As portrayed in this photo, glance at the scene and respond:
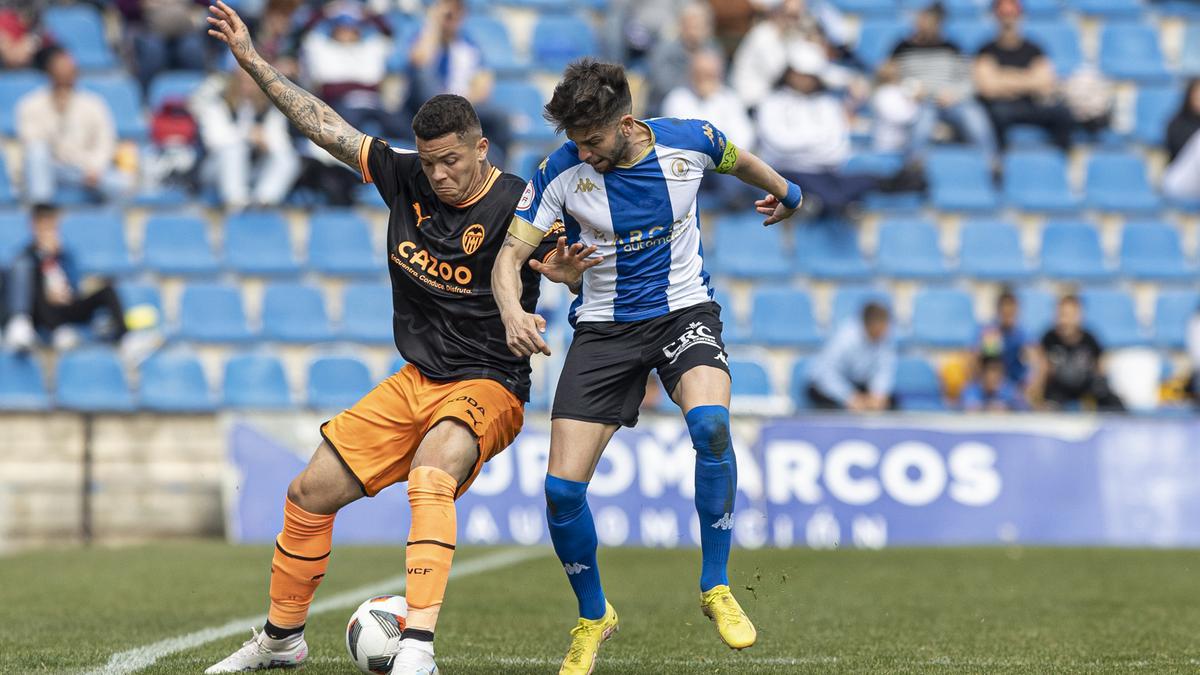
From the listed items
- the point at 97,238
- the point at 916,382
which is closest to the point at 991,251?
the point at 916,382

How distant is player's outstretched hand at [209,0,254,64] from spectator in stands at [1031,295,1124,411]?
28.9ft

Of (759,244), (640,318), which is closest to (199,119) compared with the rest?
(759,244)

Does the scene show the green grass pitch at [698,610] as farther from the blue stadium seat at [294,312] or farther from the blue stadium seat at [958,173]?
the blue stadium seat at [958,173]

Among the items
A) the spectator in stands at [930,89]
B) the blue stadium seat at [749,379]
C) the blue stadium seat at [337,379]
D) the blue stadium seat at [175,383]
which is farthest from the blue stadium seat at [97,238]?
the spectator in stands at [930,89]

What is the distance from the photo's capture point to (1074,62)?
16906mm

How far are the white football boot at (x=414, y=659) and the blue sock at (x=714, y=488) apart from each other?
3.54ft

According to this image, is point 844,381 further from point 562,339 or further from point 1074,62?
point 1074,62

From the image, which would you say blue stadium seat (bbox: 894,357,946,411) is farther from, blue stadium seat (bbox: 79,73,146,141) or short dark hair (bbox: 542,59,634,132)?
short dark hair (bbox: 542,59,634,132)

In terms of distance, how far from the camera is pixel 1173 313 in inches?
585

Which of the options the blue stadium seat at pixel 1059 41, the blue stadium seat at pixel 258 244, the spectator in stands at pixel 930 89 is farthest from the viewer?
the blue stadium seat at pixel 1059 41

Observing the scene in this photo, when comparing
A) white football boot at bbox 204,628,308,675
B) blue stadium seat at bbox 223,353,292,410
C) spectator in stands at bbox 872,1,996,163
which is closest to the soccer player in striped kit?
white football boot at bbox 204,628,308,675

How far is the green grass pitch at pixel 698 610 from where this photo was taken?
589cm

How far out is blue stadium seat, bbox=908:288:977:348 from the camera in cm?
1439

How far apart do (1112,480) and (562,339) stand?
4565 mm
